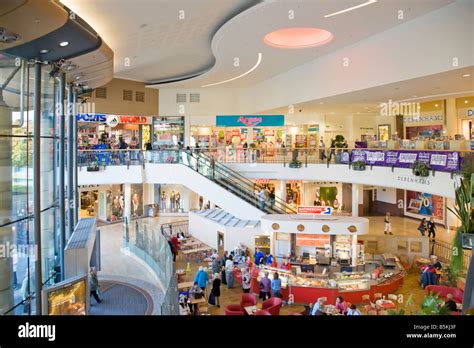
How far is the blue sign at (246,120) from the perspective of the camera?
22.7 m

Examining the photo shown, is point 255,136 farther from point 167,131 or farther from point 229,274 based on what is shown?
point 229,274

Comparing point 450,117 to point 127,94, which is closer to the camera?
point 450,117

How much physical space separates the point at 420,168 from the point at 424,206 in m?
6.91

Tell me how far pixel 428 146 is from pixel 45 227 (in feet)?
40.2

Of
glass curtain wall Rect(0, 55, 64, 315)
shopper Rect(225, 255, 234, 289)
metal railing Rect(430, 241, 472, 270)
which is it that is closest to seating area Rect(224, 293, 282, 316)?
shopper Rect(225, 255, 234, 289)

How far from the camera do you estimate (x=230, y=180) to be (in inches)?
647

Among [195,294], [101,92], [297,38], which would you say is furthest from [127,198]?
[195,294]

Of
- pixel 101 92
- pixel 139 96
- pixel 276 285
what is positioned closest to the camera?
pixel 276 285

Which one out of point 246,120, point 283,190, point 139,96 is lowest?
point 283,190

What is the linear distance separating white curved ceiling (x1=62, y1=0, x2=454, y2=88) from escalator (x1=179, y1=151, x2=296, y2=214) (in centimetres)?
435

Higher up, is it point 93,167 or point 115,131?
point 115,131

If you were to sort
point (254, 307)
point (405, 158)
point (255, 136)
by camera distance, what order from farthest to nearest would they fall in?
1. point (255, 136)
2. point (405, 158)
3. point (254, 307)

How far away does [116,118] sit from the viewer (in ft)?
67.7

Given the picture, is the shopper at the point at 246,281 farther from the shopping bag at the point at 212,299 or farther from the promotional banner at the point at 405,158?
the promotional banner at the point at 405,158
